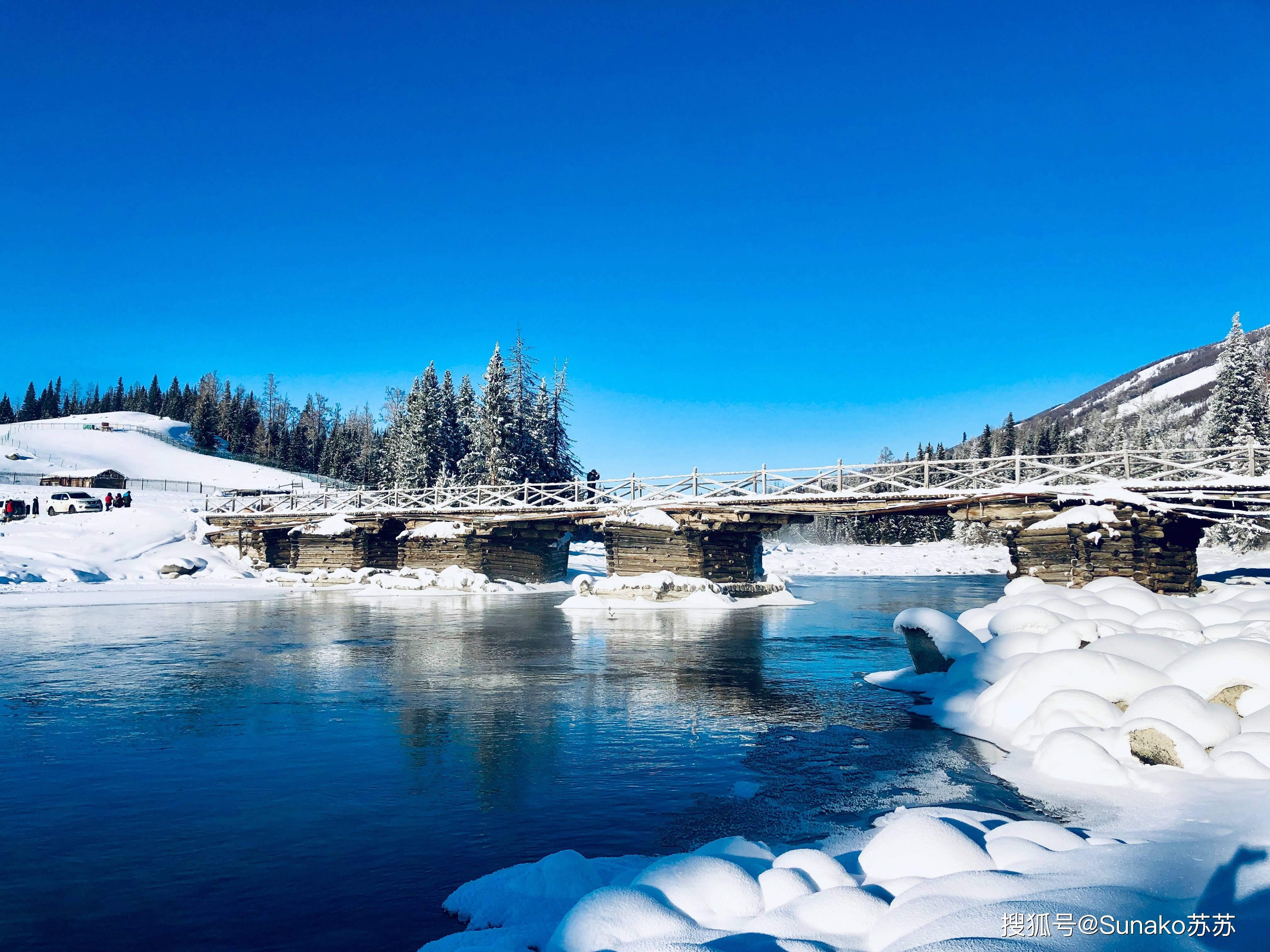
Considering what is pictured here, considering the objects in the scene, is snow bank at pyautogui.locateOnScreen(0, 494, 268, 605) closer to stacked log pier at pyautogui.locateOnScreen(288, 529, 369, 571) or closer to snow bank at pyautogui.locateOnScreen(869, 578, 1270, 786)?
stacked log pier at pyautogui.locateOnScreen(288, 529, 369, 571)

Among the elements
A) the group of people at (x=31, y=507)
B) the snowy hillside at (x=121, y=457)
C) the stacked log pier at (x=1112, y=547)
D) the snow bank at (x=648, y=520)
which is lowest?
the stacked log pier at (x=1112, y=547)

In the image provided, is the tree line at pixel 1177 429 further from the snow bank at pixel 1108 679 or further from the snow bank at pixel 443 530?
the snow bank at pixel 443 530

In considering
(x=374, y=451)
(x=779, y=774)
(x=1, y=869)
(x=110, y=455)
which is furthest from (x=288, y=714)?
(x=110, y=455)

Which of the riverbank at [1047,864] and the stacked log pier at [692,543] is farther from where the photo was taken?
the stacked log pier at [692,543]

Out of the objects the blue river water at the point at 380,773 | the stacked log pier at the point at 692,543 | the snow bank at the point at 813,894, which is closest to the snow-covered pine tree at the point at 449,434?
the stacked log pier at the point at 692,543

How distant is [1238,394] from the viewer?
49.8m

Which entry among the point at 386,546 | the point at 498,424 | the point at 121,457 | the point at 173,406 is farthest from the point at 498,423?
the point at 173,406

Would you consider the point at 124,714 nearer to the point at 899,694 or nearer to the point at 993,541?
the point at 899,694

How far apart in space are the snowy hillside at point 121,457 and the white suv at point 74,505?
27753 millimetres

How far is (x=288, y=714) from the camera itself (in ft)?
36.8

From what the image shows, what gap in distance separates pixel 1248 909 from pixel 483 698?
10.2 meters

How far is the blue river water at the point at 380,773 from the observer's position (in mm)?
5371

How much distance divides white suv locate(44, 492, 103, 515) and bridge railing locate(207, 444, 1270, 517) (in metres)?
9.51

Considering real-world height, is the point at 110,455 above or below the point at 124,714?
above
